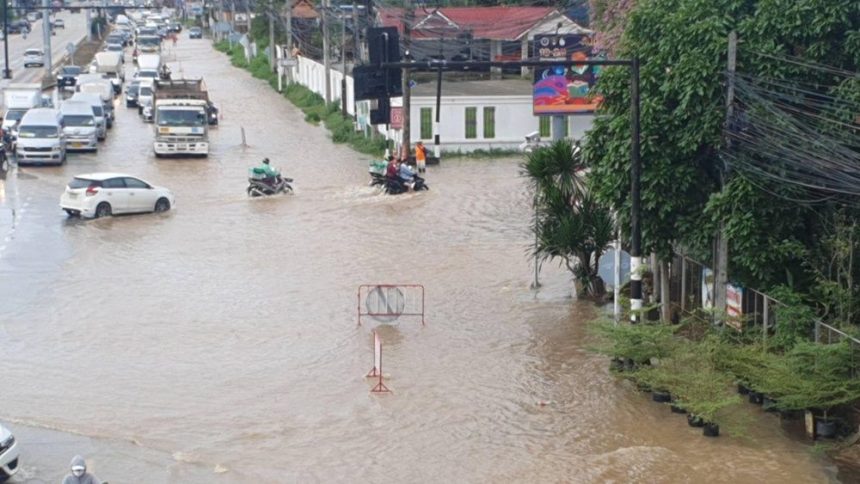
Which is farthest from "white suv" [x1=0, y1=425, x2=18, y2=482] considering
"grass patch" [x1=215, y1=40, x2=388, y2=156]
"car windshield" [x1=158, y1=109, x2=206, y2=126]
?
"grass patch" [x1=215, y1=40, x2=388, y2=156]

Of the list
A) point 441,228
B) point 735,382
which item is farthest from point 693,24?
point 441,228

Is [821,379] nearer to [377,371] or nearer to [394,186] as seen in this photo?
[377,371]

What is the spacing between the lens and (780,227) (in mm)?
20375

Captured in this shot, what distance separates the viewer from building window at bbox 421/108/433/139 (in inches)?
1902

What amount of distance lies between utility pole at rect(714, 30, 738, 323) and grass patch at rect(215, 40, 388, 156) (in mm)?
27234

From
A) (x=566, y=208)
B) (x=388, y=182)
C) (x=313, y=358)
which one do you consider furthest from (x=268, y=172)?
(x=313, y=358)

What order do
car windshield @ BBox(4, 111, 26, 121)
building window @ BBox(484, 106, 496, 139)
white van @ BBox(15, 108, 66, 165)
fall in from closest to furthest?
white van @ BBox(15, 108, 66, 165) → building window @ BBox(484, 106, 496, 139) → car windshield @ BBox(4, 111, 26, 121)

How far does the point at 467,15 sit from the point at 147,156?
29544 mm

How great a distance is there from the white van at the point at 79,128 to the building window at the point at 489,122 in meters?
13.6

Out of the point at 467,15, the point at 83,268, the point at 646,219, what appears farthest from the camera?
the point at 467,15

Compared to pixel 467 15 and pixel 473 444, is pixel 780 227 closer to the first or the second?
pixel 473 444

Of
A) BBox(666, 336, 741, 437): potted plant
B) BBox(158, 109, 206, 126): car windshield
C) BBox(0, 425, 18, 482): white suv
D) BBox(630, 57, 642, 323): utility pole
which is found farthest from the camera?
BBox(158, 109, 206, 126): car windshield

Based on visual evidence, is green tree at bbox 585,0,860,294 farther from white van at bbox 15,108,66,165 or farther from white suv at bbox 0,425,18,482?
white van at bbox 15,108,66,165

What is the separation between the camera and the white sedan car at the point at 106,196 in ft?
116
